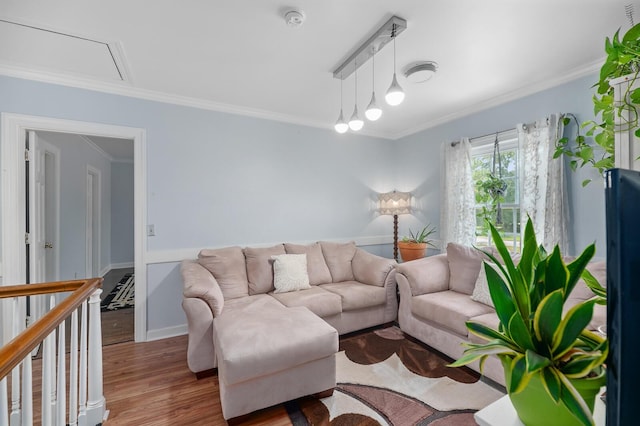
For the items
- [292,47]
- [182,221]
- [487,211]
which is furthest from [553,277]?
[182,221]

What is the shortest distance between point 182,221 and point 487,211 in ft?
11.1

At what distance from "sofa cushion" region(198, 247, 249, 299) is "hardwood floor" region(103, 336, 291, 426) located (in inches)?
27.0

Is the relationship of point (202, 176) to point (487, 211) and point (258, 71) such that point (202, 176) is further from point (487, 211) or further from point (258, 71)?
point (487, 211)

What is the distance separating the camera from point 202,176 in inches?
122

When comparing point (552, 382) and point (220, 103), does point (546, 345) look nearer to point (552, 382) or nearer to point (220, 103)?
point (552, 382)

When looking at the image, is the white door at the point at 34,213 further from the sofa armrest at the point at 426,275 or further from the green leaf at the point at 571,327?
the green leaf at the point at 571,327

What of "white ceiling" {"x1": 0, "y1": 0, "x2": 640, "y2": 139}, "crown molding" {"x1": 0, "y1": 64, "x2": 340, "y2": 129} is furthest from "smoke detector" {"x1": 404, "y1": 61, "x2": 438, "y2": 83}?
"crown molding" {"x1": 0, "y1": 64, "x2": 340, "y2": 129}

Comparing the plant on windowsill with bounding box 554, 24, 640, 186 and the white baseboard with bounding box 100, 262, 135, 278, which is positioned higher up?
the plant on windowsill with bounding box 554, 24, 640, 186

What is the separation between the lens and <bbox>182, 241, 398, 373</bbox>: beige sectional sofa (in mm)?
2156

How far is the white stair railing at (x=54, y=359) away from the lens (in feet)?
3.07

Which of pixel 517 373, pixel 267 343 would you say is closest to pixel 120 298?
pixel 267 343

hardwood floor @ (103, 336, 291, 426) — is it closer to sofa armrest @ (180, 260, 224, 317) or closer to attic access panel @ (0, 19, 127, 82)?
sofa armrest @ (180, 260, 224, 317)

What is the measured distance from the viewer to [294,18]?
1726 mm

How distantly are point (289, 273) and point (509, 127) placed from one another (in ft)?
9.15
